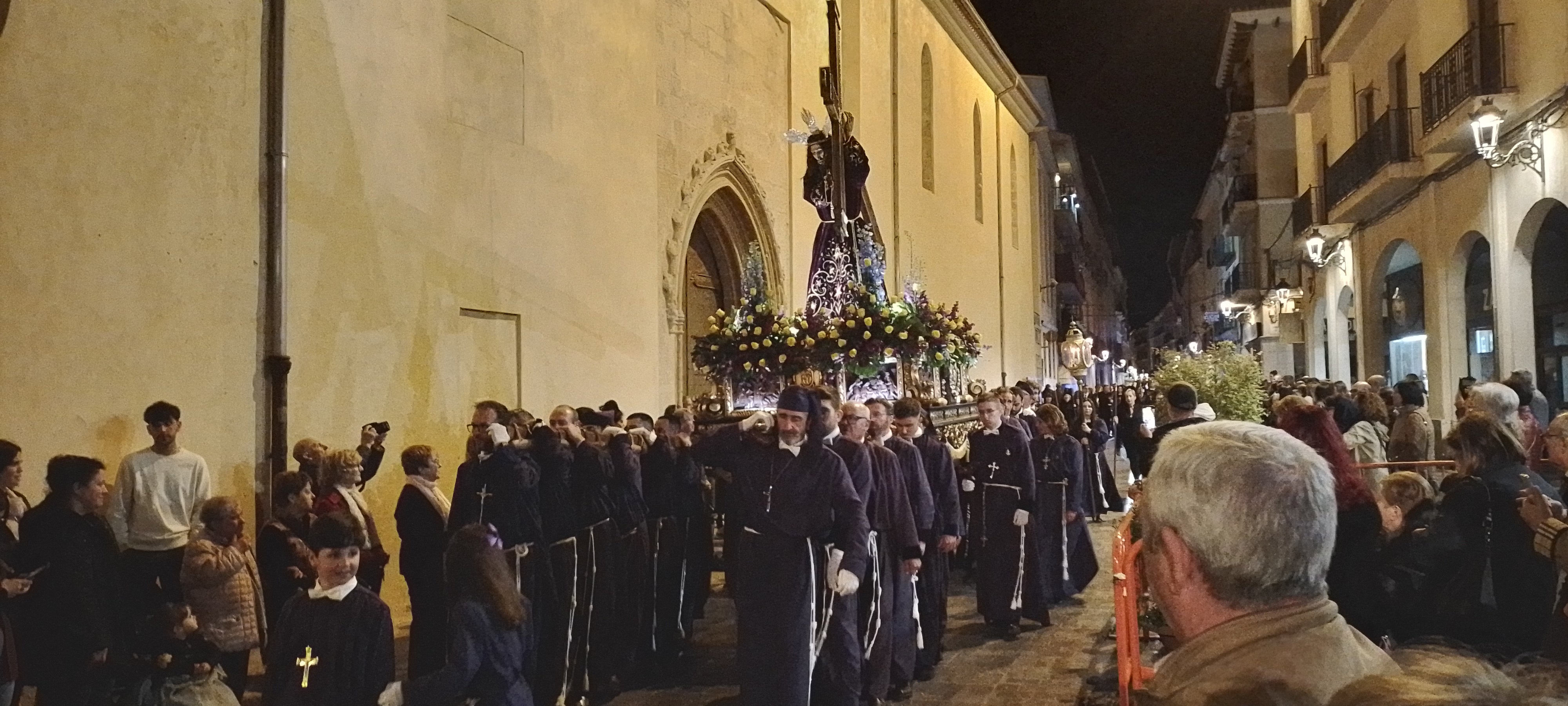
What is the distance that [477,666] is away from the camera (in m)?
4.23

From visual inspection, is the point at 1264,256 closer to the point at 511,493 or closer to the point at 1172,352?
the point at 1172,352

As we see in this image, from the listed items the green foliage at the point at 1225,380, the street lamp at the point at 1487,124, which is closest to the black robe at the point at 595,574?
the green foliage at the point at 1225,380

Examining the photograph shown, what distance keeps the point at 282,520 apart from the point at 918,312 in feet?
20.0

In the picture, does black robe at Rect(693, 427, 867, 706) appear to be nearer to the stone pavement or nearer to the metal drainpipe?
the stone pavement

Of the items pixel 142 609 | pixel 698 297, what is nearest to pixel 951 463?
pixel 142 609

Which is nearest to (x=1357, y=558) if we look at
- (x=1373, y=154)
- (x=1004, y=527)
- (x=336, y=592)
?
(x=336, y=592)

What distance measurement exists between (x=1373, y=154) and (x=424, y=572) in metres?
16.0

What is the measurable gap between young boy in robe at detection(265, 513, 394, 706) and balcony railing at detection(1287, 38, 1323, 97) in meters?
21.7

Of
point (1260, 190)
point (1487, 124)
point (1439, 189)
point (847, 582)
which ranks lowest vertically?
point (847, 582)

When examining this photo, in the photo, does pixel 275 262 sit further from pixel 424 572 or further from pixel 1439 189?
pixel 1439 189

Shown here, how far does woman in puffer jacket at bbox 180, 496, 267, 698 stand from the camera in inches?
213

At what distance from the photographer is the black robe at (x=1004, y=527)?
8.73 metres

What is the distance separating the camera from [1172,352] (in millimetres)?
12602

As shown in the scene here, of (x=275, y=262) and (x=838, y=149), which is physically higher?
(x=838, y=149)
